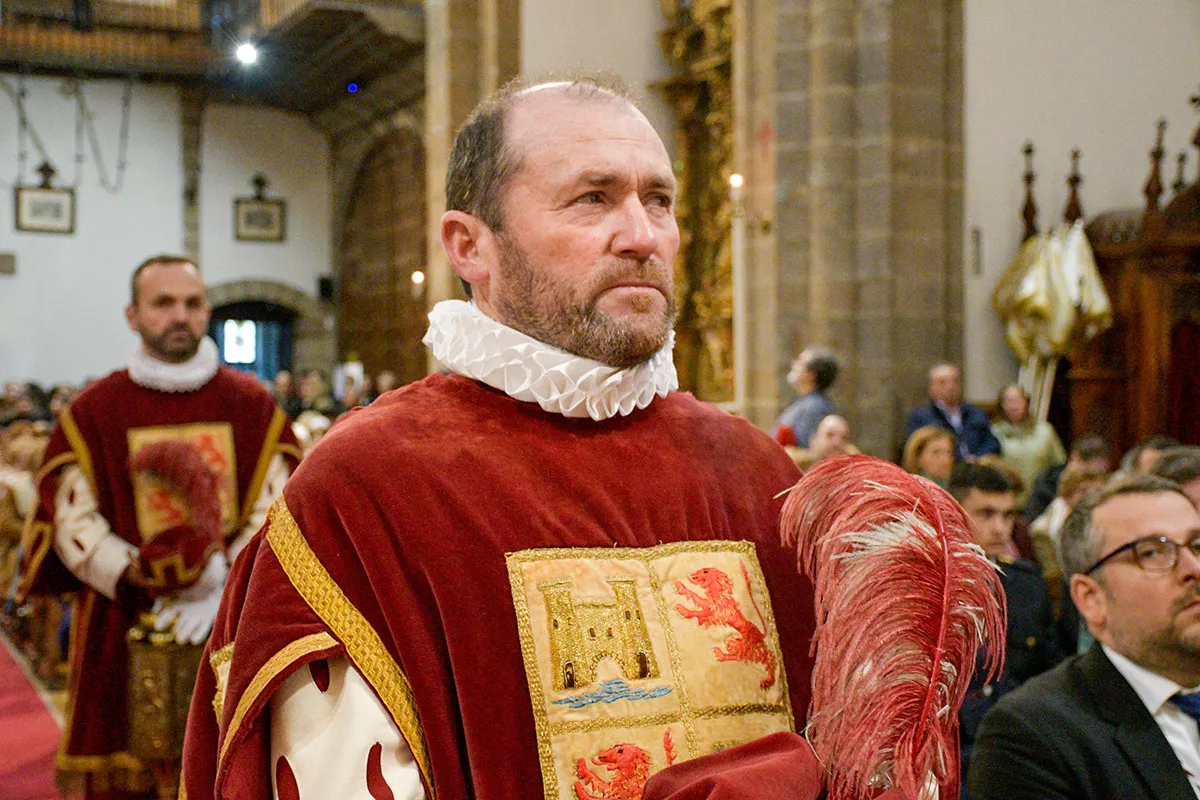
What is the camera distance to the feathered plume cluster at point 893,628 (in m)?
1.52

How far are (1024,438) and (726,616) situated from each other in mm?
6950

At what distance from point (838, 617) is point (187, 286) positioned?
3.03 metres

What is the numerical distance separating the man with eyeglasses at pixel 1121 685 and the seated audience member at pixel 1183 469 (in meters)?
1.22

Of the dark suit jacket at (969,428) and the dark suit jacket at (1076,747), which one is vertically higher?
the dark suit jacket at (969,428)

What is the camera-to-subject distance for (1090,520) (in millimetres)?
2852

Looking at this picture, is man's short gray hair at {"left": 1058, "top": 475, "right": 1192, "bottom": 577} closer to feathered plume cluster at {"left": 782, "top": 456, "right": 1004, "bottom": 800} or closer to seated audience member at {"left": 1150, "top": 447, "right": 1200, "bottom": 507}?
seated audience member at {"left": 1150, "top": 447, "right": 1200, "bottom": 507}

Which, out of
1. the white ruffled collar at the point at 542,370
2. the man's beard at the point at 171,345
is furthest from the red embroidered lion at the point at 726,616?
the man's beard at the point at 171,345

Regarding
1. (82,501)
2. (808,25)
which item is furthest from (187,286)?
(808,25)

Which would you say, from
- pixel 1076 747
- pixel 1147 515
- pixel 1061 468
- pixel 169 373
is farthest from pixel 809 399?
pixel 1076 747

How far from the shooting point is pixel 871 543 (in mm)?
1602

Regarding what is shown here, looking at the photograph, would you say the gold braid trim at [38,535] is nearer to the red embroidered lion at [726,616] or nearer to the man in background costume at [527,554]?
the man in background costume at [527,554]

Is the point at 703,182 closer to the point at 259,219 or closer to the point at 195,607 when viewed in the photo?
the point at 195,607

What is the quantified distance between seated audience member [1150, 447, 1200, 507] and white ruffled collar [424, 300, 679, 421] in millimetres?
2598

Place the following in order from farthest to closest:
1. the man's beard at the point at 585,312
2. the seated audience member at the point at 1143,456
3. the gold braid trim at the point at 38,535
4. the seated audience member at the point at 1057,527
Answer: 1. the seated audience member at the point at 1057,527
2. the seated audience member at the point at 1143,456
3. the gold braid trim at the point at 38,535
4. the man's beard at the point at 585,312
